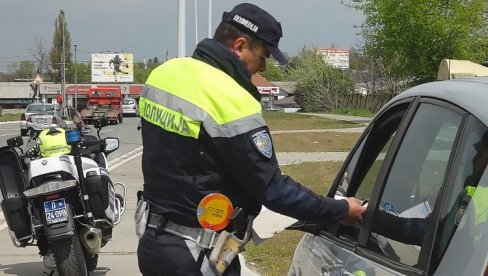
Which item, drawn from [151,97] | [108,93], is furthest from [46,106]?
[151,97]

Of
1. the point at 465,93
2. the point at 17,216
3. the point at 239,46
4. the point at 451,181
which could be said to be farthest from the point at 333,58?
the point at 451,181

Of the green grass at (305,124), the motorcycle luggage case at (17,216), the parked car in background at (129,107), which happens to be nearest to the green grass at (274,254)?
the motorcycle luggage case at (17,216)

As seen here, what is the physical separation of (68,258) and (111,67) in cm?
9693

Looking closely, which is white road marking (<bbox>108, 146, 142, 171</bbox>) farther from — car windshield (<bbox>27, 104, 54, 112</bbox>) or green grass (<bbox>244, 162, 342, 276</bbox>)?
car windshield (<bbox>27, 104, 54, 112</bbox>)

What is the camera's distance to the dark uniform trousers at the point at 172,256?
9.06 ft

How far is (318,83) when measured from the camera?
59.8 m

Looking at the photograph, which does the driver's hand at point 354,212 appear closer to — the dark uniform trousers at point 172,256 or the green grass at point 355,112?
the dark uniform trousers at point 172,256

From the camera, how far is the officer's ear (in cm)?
284

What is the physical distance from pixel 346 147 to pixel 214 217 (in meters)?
18.7

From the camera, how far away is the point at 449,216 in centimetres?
213

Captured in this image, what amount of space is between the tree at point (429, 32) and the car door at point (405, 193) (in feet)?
60.9

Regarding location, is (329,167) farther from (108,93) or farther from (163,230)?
(108,93)

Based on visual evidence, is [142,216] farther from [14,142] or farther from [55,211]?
[14,142]

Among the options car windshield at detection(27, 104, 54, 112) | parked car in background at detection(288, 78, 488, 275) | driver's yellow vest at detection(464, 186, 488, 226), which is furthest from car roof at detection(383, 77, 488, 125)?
car windshield at detection(27, 104, 54, 112)
